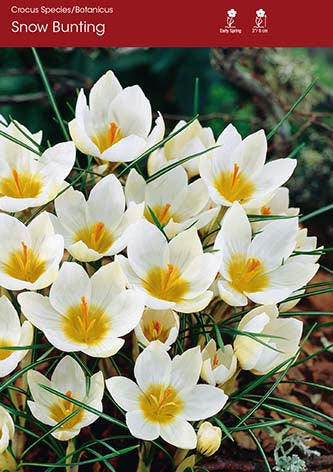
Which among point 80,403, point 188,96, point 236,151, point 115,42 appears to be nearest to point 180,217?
point 236,151

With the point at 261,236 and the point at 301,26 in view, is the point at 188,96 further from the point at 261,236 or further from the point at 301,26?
the point at 261,236

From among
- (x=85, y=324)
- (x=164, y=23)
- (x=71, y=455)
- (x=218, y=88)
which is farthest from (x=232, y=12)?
(x=218, y=88)

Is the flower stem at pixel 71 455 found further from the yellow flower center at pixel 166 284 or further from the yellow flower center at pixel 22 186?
the yellow flower center at pixel 22 186

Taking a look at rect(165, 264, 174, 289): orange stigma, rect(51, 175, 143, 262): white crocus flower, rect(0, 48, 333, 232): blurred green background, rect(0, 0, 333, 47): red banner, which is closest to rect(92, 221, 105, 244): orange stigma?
rect(51, 175, 143, 262): white crocus flower

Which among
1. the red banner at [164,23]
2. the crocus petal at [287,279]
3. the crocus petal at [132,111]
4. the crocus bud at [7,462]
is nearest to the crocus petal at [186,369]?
the crocus petal at [287,279]

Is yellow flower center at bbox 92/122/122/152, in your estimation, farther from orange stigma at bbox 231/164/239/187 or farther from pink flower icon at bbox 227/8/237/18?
pink flower icon at bbox 227/8/237/18

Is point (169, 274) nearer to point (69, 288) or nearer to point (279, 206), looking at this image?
point (69, 288)

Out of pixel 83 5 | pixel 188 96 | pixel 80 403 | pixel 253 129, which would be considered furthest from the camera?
pixel 188 96

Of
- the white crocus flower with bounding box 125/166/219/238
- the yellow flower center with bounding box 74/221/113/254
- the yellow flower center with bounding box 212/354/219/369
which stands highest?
the white crocus flower with bounding box 125/166/219/238
